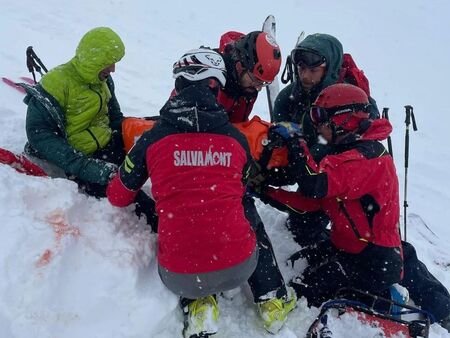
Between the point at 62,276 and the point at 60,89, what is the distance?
179 cm

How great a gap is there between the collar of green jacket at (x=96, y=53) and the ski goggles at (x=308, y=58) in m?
1.82

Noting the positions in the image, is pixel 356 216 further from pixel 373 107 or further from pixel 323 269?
pixel 373 107

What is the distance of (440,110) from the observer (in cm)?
1262

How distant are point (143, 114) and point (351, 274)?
5.22 meters

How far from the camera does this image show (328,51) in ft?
15.8

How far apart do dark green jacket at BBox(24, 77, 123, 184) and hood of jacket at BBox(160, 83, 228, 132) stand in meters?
1.10

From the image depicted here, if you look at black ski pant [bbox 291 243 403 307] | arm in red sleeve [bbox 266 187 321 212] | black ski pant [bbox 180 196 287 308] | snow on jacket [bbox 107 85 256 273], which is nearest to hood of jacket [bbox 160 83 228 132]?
snow on jacket [bbox 107 85 256 273]

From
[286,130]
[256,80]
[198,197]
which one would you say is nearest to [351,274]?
[286,130]

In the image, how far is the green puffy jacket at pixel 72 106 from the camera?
415cm

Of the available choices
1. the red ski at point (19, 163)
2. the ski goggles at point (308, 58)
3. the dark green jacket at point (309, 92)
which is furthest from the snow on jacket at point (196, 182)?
the ski goggles at point (308, 58)

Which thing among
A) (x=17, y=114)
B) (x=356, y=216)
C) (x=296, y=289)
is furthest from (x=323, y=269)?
(x=17, y=114)

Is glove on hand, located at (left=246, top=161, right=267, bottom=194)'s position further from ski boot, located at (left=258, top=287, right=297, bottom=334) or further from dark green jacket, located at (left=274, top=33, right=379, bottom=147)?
ski boot, located at (left=258, top=287, right=297, bottom=334)

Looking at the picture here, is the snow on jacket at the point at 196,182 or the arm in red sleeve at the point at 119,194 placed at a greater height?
the snow on jacket at the point at 196,182

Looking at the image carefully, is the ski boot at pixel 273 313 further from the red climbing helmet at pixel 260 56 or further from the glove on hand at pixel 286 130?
the red climbing helmet at pixel 260 56
